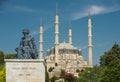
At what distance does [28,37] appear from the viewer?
31.5 m

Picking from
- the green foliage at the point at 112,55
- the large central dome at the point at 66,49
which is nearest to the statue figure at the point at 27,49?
the green foliage at the point at 112,55

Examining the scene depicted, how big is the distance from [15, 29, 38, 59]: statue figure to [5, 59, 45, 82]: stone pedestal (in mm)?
576

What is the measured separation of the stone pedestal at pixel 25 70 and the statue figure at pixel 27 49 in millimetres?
576

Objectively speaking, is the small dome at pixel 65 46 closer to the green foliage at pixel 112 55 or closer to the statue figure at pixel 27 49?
the green foliage at pixel 112 55

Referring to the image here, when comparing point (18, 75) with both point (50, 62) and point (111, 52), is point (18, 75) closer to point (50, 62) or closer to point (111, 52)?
point (111, 52)

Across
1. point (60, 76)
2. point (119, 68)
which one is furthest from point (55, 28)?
point (119, 68)

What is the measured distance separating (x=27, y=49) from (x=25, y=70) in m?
1.53

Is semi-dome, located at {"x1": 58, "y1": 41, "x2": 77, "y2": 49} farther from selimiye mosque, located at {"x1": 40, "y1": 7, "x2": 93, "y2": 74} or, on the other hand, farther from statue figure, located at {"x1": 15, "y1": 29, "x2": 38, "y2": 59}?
statue figure, located at {"x1": 15, "y1": 29, "x2": 38, "y2": 59}

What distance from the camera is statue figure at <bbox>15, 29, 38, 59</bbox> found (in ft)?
100

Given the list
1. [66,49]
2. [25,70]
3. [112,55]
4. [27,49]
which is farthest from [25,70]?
[66,49]

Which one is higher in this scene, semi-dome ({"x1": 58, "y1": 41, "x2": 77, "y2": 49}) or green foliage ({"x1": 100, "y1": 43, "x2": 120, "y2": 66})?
semi-dome ({"x1": 58, "y1": 41, "x2": 77, "y2": 49})

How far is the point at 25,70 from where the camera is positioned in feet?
98.6

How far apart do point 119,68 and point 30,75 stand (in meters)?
17.4

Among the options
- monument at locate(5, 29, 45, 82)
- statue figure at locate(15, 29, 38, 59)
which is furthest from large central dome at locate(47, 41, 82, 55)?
monument at locate(5, 29, 45, 82)
